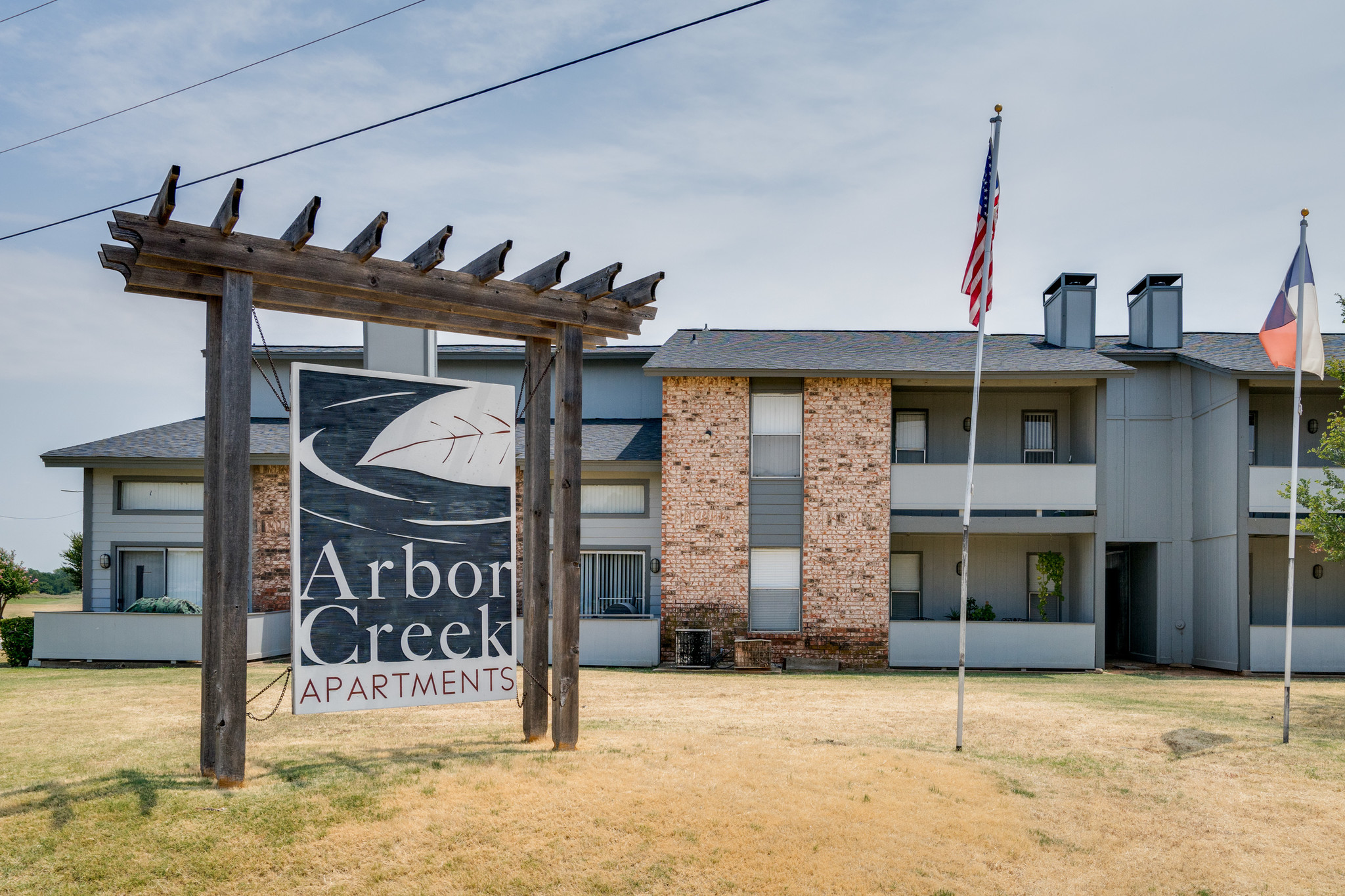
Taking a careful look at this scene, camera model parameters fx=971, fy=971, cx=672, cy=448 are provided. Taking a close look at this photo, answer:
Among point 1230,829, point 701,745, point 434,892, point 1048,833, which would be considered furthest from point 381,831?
point 1230,829

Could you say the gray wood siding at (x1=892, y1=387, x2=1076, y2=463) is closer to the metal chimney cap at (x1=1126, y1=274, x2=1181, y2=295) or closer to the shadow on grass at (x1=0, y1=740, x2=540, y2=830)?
the metal chimney cap at (x1=1126, y1=274, x2=1181, y2=295)

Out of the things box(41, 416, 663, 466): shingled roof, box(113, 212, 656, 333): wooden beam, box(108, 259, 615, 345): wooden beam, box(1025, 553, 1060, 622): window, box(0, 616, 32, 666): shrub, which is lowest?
box(0, 616, 32, 666): shrub

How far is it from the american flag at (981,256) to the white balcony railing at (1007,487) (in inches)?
315

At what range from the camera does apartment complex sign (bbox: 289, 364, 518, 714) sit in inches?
297

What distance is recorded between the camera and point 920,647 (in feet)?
61.8

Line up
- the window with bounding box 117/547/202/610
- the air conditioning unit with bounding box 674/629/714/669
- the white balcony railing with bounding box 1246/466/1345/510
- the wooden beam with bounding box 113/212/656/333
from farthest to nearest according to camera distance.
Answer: the window with bounding box 117/547/202/610 < the white balcony railing with bounding box 1246/466/1345/510 < the air conditioning unit with bounding box 674/629/714/669 < the wooden beam with bounding box 113/212/656/333

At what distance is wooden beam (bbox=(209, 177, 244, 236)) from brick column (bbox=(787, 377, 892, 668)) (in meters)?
13.5

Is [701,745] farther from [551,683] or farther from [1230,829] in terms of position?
[1230,829]

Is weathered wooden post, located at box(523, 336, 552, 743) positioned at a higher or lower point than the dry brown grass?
higher

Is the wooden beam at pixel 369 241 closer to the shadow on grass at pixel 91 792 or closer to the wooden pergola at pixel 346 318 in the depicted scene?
the wooden pergola at pixel 346 318

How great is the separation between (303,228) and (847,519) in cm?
1362

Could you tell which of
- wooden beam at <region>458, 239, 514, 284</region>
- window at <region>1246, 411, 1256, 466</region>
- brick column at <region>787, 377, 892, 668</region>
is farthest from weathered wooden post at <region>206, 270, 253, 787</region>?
window at <region>1246, 411, 1256, 466</region>

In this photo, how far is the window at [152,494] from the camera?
786 inches

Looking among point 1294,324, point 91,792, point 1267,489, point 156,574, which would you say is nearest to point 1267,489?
point 1267,489
